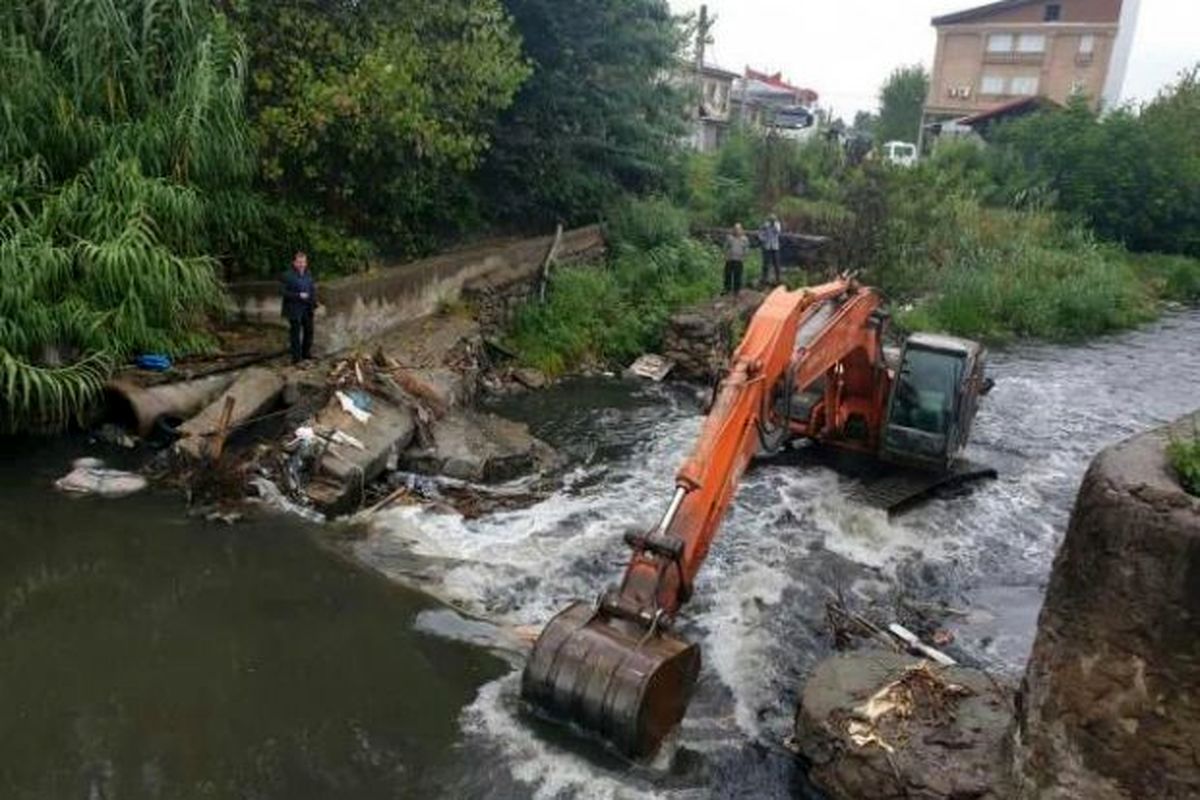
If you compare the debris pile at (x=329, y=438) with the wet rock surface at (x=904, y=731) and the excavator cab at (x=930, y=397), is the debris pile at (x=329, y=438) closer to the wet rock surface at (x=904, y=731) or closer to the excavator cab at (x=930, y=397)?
the excavator cab at (x=930, y=397)

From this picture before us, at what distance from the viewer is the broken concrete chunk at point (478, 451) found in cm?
1044

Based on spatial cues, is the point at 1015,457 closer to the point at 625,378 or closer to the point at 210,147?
the point at 625,378

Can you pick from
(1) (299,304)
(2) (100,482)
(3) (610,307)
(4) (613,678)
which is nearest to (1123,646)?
(4) (613,678)

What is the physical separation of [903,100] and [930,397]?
53525 millimetres

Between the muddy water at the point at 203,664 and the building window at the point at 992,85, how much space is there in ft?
164

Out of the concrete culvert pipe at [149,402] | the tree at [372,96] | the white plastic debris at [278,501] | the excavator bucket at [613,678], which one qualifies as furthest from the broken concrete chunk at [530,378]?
the excavator bucket at [613,678]

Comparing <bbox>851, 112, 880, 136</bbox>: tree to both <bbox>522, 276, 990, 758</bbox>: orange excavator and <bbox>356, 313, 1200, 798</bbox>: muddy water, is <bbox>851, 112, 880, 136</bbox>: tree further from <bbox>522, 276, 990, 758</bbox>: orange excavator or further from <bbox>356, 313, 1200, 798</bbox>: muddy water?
<bbox>522, 276, 990, 758</bbox>: orange excavator

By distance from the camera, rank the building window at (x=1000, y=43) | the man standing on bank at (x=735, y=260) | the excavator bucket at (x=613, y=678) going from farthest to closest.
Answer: the building window at (x=1000, y=43) < the man standing on bank at (x=735, y=260) < the excavator bucket at (x=613, y=678)

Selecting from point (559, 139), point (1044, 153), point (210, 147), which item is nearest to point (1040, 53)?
point (1044, 153)

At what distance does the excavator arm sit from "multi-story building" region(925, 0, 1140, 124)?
150ft

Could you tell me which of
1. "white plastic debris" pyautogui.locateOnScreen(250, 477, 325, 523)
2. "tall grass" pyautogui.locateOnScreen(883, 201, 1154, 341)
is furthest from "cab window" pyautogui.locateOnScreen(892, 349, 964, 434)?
"tall grass" pyautogui.locateOnScreen(883, 201, 1154, 341)

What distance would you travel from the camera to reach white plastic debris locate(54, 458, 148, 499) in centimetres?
891

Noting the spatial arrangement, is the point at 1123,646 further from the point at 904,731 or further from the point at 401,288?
the point at 401,288

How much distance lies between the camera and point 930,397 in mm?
10250
